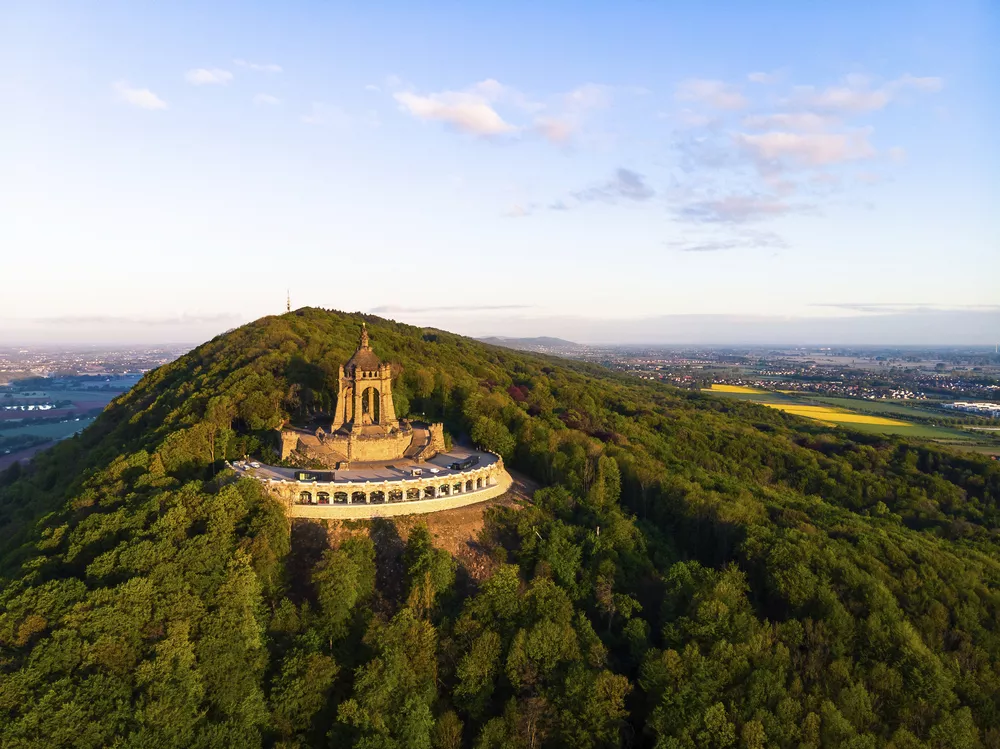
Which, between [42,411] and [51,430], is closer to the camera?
[51,430]

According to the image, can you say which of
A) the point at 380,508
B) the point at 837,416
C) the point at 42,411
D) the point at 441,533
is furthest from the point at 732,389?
the point at 42,411

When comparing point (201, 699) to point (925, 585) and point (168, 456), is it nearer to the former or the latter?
point (168, 456)

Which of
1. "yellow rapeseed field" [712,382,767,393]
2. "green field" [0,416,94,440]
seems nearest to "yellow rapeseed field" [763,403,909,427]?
"yellow rapeseed field" [712,382,767,393]

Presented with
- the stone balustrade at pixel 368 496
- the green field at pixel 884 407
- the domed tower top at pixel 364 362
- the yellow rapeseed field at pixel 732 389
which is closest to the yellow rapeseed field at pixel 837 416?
the green field at pixel 884 407

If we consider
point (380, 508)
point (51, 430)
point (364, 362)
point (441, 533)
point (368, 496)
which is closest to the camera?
point (441, 533)

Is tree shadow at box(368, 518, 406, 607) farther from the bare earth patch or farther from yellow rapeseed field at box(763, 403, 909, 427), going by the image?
yellow rapeseed field at box(763, 403, 909, 427)

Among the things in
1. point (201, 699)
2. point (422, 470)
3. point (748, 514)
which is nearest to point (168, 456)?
point (422, 470)

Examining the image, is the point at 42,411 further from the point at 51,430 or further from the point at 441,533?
the point at 441,533

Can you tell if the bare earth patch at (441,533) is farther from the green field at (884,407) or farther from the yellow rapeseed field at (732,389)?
the yellow rapeseed field at (732,389)
